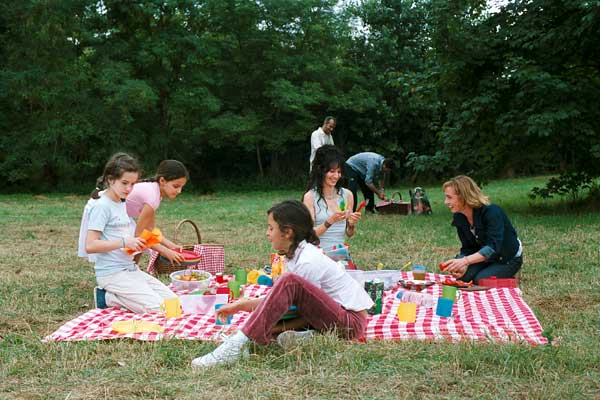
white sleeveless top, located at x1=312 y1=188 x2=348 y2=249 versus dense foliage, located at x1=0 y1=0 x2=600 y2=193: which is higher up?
dense foliage, located at x1=0 y1=0 x2=600 y2=193

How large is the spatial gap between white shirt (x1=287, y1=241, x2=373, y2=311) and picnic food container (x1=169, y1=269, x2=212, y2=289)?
1.58m

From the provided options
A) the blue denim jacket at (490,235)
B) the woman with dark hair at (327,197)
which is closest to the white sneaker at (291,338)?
the woman with dark hair at (327,197)

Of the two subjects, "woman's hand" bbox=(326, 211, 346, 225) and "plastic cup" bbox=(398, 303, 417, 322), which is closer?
"plastic cup" bbox=(398, 303, 417, 322)

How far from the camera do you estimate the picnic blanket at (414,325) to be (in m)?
3.77

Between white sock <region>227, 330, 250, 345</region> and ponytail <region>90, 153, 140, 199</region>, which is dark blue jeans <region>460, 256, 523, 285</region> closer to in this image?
white sock <region>227, 330, 250, 345</region>

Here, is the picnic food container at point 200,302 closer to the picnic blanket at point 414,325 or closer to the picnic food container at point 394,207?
the picnic blanket at point 414,325

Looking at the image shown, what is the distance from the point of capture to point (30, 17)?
783 inches

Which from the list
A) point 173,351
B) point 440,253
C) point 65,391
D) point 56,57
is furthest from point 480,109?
point 56,57

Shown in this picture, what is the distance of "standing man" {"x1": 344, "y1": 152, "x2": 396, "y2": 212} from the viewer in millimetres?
11109

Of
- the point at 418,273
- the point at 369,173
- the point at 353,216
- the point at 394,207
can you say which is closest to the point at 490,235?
the point at 418,273

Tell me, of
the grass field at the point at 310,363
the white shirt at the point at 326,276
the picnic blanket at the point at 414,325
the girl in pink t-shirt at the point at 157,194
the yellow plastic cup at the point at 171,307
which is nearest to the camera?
the grass field at the point at 310,363

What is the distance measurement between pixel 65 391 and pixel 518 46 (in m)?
9.28

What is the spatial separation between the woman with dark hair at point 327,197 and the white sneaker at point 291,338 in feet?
6.92

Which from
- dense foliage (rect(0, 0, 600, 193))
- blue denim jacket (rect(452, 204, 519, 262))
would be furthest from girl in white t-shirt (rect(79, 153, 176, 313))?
dense foliage (rect(0, 0, 600, 193))
